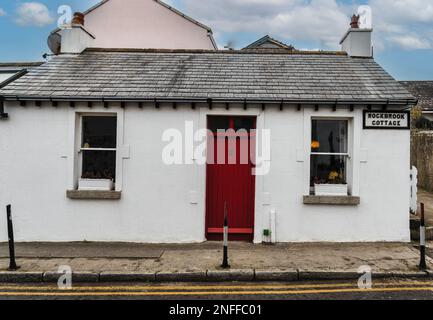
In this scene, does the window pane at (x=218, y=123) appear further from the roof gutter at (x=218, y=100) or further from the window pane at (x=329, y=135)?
the window pane at (x=329, y=135)

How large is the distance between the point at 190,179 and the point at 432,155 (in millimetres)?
11968

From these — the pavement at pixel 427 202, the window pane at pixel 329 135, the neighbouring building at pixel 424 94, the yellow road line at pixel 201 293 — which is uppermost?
the neighbouring building at pixel 424 94

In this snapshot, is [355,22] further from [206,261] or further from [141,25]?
[141,25]

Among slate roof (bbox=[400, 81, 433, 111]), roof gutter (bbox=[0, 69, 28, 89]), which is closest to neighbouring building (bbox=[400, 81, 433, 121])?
slate roof (bbox=[400, 81, 433, 111])

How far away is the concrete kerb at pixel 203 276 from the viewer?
5.98 metres

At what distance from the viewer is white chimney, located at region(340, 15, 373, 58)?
32.6 feet

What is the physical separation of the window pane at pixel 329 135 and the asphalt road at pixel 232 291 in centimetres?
360

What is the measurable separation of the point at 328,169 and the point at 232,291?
4.46 m

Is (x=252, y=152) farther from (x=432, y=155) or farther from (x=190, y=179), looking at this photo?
(x=432, y=155)

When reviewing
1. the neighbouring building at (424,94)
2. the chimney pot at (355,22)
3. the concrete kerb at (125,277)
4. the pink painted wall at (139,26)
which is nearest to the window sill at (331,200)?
the concrete kerb at (125,277)

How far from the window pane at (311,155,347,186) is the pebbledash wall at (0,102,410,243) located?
16.0 inches

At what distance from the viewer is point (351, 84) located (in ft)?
28.5

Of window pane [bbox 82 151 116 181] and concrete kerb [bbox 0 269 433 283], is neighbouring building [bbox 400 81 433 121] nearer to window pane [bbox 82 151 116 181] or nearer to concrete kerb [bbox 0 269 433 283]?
concrete kerb [bbox 0 269 433 283]

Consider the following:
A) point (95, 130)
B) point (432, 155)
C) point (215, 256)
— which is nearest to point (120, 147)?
point (95, 130)
